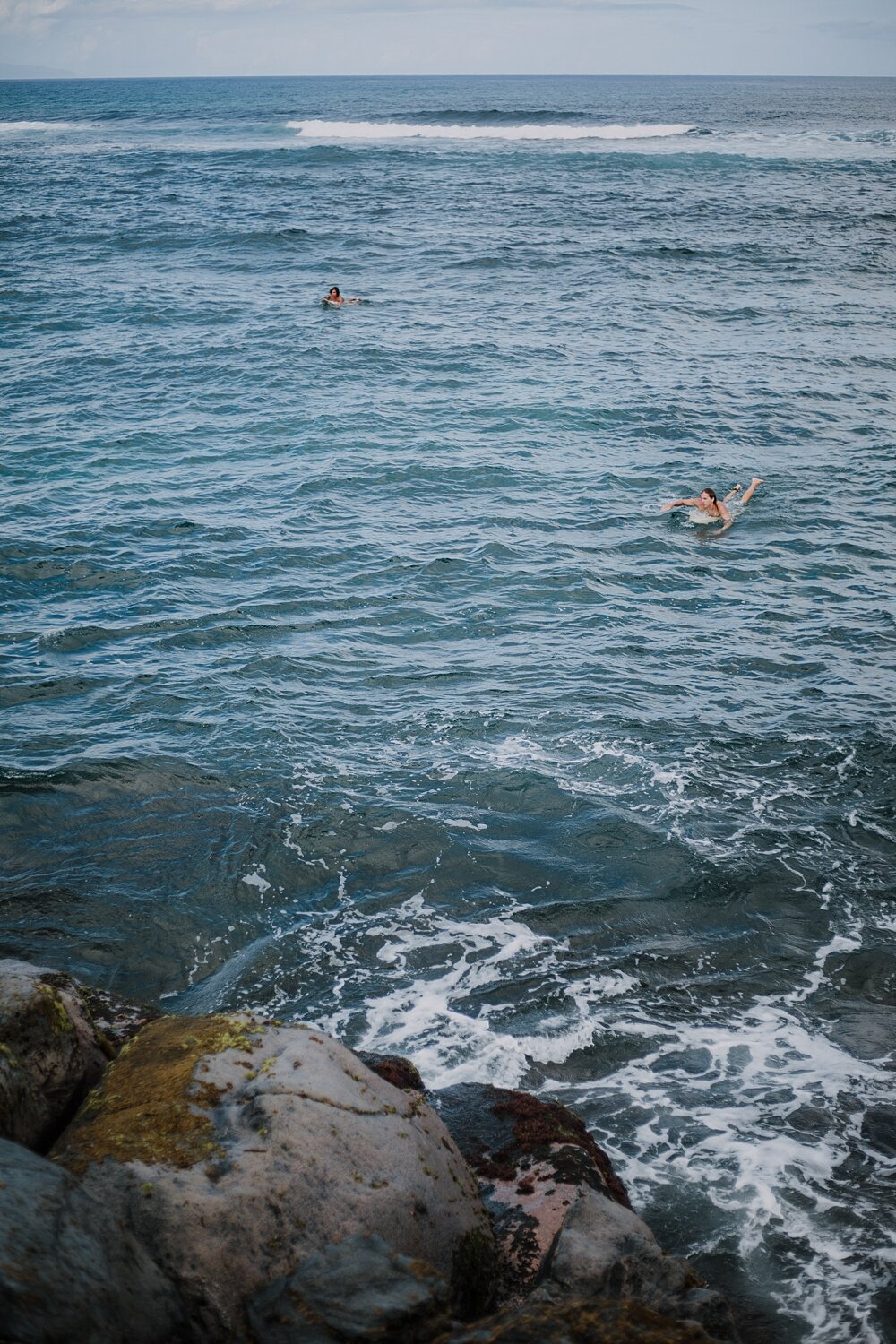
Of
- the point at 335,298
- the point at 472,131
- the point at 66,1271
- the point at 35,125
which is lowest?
the point at 66,1271

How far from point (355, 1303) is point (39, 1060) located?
2.78 meters

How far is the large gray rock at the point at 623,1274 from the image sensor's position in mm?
5289

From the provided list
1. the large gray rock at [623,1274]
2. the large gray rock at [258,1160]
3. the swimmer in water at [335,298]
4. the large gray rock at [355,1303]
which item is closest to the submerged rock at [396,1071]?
the large gray rock at [258,1160]

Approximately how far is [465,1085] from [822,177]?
245 feet

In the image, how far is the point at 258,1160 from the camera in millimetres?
5625

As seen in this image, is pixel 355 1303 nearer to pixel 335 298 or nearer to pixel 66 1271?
pixel 66 1271

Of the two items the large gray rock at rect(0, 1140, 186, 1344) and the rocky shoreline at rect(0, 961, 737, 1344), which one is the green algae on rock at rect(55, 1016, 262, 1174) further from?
the large gray rock at rect(0, 1140, 186, 1344)

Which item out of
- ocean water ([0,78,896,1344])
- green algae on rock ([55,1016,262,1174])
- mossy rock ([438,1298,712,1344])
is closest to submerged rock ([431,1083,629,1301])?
ocean water ([0,78,896,1344])

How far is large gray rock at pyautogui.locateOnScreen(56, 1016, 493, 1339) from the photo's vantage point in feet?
17.3

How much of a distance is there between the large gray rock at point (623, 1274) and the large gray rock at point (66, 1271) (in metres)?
2.06

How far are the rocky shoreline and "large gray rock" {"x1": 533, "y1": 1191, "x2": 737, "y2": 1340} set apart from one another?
12 mm

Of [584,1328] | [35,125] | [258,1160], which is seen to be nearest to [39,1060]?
[258,1160]

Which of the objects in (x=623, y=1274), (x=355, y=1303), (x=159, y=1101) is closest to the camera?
(x=355, y=1303)

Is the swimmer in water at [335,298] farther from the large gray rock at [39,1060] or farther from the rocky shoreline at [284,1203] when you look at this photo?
the large gray rock at [39,1060]
